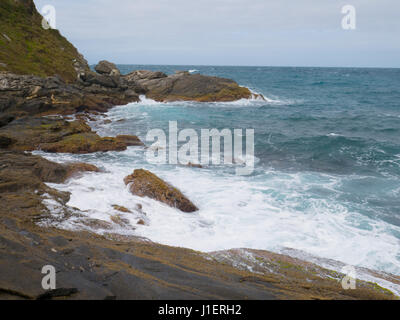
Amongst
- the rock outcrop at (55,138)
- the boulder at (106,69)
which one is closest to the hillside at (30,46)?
the boulder at (106,69)

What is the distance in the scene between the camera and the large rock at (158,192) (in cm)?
1035

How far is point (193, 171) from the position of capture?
47.8ft

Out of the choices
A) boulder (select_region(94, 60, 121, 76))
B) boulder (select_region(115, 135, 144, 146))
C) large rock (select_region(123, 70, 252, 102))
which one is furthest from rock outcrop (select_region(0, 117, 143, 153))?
boulder (select_region(94, 60, 121, 76))

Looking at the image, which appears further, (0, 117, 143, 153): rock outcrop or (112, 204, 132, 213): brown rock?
(0, 117, 143, 153): rock outcrop

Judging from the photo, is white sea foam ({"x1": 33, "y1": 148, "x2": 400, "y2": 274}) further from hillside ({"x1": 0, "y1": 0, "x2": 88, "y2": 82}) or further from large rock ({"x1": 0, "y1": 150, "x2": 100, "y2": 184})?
hillside ({"x1": 0, "y1": 0, "x2": 88, "y2": 82})

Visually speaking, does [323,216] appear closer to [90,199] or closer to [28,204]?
[90,199]

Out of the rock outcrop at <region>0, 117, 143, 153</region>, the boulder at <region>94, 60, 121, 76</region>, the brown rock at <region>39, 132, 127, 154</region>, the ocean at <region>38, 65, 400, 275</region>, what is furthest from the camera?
the boulder at <region>94, 60, 121, 76</region>

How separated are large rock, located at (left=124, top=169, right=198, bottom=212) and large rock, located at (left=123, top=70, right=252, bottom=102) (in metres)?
31.3

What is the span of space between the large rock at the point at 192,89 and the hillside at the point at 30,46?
9.05 meters

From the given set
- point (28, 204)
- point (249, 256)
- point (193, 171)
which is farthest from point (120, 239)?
→ point (193, 171)

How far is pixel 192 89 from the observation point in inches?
1710

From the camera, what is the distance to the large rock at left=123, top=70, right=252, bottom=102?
4231cm
